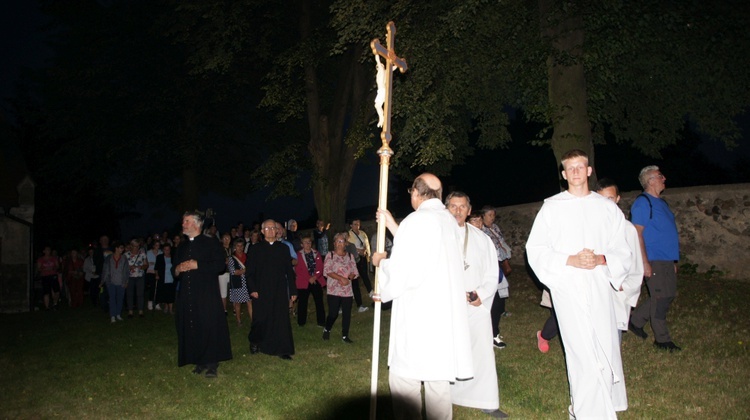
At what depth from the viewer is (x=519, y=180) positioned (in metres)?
49.2

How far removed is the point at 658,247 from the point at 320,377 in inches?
197

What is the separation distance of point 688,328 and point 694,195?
631cm

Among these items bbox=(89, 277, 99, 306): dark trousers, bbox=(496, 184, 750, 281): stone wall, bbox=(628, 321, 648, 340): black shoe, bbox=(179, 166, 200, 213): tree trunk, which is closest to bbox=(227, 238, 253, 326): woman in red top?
bbox=(628, 321, 648, 340): black shoe

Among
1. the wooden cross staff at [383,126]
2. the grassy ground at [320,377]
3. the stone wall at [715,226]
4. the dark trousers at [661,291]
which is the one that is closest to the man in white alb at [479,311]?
the grassy ground at [320,377]

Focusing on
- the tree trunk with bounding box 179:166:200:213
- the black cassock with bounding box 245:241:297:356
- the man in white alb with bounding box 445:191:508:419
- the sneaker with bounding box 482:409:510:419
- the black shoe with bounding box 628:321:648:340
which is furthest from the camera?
the tree trunk with bounding box 179:166:200:213

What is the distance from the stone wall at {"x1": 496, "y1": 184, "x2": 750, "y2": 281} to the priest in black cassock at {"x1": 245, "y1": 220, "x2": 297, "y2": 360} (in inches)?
418

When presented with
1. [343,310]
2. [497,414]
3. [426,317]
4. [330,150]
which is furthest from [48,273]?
[426,317]

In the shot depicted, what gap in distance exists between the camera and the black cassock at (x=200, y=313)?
841 cm

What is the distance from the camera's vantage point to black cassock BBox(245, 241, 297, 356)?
960 cm

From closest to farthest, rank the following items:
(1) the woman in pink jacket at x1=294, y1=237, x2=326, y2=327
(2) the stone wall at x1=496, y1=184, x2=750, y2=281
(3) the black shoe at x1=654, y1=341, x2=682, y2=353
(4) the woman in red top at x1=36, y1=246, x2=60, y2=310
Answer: (3) the black shoe at x1=654, y1=341, x2=682, y2=353
(1) the woman in pink jacket at x1=294, y1=237, x2=326, y2=327
(2) the stone wall at x1=496, y1=184, x2=750, y2=281
(4) the woman in red top at x1=36, y1=246, x2=60, y2=310

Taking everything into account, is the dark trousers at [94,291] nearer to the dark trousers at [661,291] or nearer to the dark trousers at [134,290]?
the dark trousers at [134,290]

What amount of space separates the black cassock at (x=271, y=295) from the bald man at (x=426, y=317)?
4.88 m

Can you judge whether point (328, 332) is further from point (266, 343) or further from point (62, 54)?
point (62, 54)

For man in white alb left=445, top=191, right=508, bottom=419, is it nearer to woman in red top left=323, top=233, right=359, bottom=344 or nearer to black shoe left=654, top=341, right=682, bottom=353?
black shoe left=654, top=341, right=682, bottom=353
